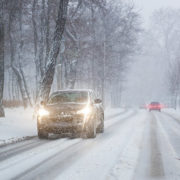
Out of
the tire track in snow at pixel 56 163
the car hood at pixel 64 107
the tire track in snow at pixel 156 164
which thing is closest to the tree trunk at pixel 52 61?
the car hood at pixel 64 107

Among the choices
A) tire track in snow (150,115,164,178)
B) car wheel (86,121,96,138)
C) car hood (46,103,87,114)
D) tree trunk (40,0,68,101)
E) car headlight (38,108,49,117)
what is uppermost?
tree trunk (40,0,68,101)

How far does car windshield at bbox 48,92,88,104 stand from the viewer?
14.8 m

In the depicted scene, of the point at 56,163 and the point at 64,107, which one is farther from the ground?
the point at 64,107

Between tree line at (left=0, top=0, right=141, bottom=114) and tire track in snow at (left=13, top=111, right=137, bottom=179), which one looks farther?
tree line at (left=0, top=0, right=141, bottom=114)

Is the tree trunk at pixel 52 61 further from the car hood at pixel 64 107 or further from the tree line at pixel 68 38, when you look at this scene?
the car hood at pixel 64 107

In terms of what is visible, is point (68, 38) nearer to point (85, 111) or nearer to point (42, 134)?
point (85, 111)

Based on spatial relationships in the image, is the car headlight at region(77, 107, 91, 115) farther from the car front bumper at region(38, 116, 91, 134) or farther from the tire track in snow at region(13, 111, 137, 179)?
the tire track in snow at region(13, 111, 137, 179)

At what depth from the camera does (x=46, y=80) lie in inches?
768

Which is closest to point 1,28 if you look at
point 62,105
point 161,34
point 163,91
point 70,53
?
point 62,105

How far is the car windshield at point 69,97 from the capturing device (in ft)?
48.5

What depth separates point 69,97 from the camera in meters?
15.0

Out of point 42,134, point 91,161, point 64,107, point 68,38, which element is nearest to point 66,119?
point 64,107

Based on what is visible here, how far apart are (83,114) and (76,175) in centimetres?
675

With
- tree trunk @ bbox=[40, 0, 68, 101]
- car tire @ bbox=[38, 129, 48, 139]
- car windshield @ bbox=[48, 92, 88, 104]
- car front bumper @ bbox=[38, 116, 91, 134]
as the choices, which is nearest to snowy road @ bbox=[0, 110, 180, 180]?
car front bumper @ bbox=[38, 116, 91, 134]
